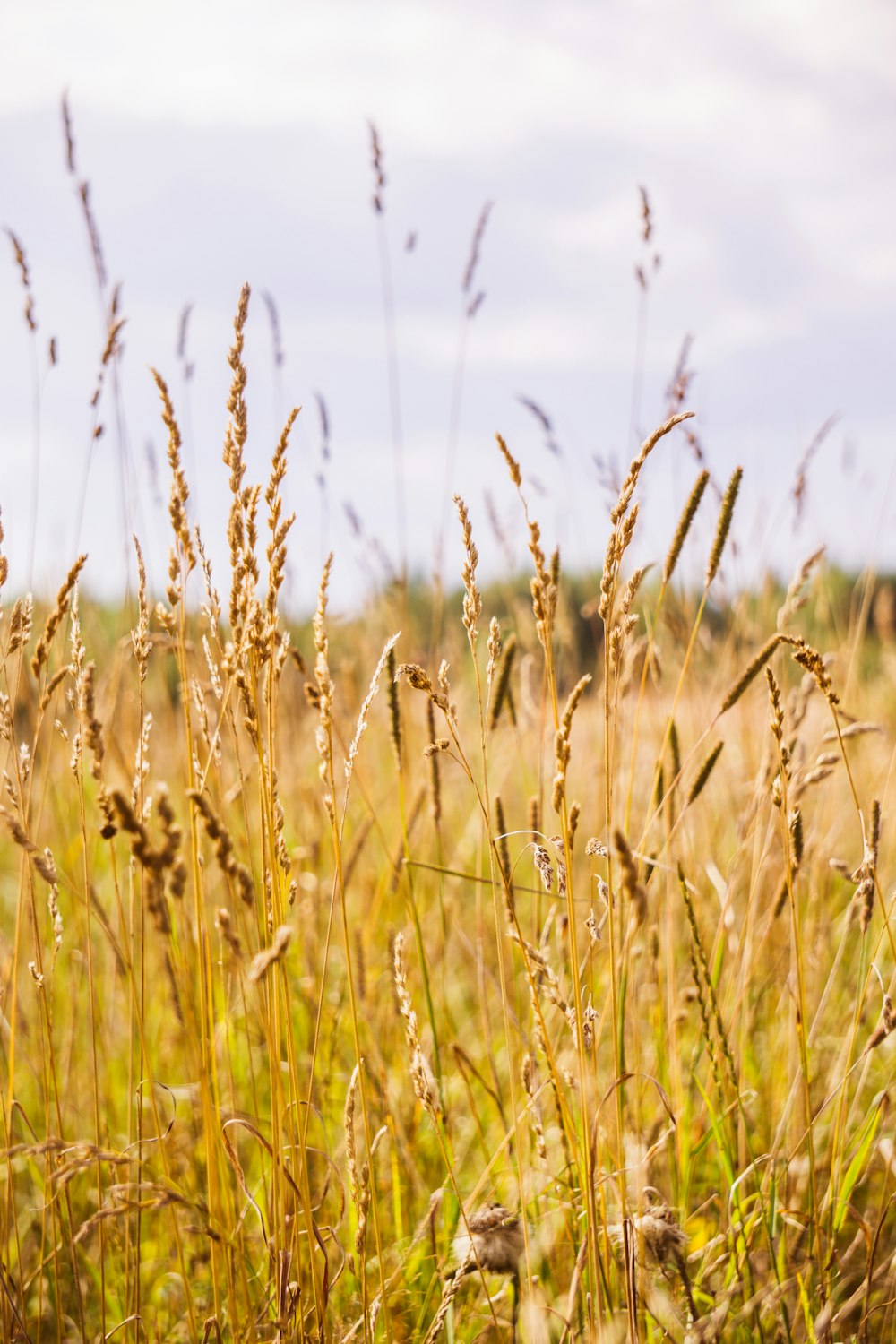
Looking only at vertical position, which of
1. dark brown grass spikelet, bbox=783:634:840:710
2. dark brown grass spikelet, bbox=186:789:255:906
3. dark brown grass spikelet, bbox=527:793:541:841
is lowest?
dark brown grass spikelet, bbox=527:793:541:841

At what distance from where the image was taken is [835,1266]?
131 centimetres

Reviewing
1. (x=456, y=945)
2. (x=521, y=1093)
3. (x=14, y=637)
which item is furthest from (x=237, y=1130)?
(x=14, y=637)

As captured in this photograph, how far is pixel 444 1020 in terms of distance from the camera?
1.82 meters

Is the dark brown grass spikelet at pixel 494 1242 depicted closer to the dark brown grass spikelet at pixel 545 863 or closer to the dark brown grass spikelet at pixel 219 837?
the dark brown grass spikelet at pixel 545 863

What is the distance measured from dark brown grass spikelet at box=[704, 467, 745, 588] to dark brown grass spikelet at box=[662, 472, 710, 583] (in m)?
0.04

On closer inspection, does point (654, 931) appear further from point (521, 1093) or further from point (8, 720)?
point (8, 720)

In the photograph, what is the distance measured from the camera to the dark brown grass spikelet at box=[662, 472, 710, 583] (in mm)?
1209

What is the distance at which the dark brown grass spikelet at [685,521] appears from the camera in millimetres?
1209

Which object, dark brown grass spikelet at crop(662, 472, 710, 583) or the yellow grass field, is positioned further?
dark brown grass spikelet at crop(662, 472, 710, 583)

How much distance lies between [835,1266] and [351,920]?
5.12 feet

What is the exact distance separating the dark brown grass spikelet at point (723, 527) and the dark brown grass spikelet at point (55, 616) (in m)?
0.73

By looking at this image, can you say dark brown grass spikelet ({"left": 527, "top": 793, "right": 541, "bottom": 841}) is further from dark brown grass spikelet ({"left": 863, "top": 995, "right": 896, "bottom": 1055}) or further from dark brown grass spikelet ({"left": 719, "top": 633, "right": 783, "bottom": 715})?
dark brown grass spikelet ({"left": 863, "top": 995, "right": 896, "bottom": 1055})

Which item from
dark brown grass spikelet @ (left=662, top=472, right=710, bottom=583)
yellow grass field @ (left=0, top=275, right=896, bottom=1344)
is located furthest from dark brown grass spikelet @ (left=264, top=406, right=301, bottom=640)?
dark brown grass spikelet @ (left=662, top=472, right=710, bottom=583)

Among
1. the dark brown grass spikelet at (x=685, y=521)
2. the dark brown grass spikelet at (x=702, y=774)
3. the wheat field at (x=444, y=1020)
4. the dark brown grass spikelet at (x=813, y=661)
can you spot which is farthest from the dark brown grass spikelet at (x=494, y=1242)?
the dark brown grass spikelet at (x=685, y=521)
